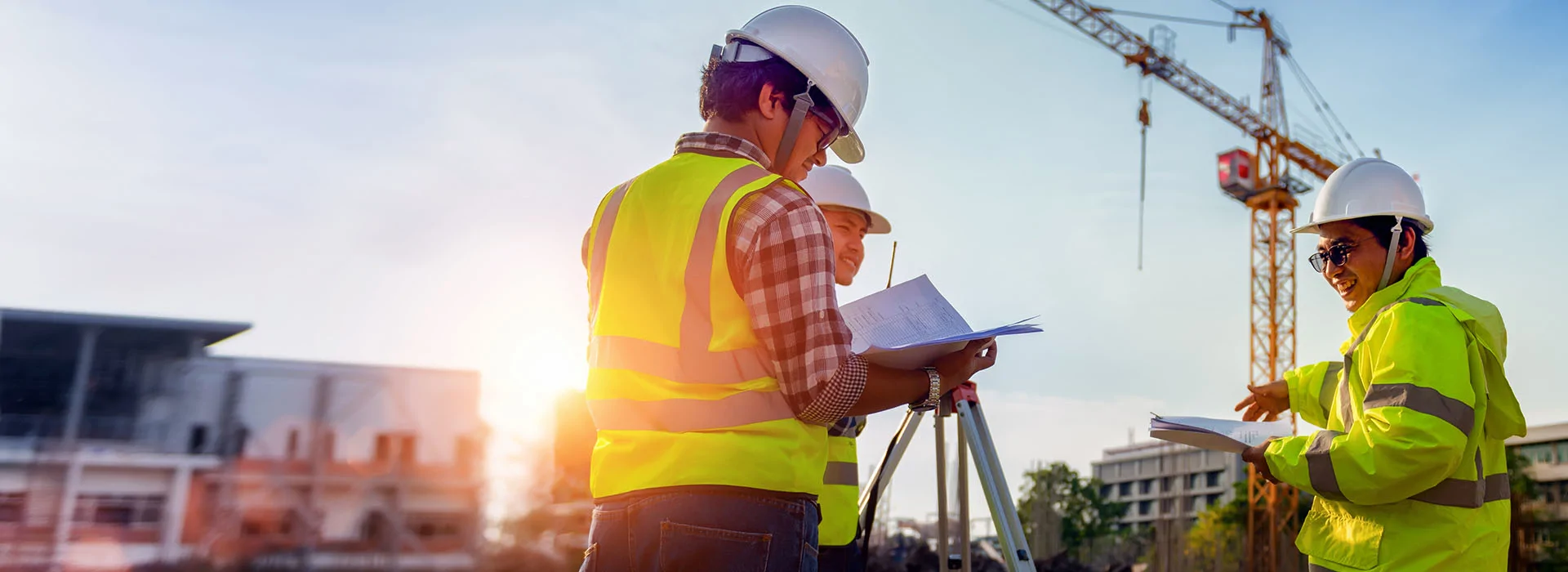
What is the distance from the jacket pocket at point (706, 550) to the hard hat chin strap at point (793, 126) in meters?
0.77

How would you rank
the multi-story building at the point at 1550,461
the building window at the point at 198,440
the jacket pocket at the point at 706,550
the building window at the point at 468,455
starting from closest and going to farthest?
the jacket pocket at the point at 706,550
the building window at the point at 468,455
the building window at the point at 198,440
the multi-story building at the point at 1550,461

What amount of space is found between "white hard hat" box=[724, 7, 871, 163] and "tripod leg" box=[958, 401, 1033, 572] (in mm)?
1610

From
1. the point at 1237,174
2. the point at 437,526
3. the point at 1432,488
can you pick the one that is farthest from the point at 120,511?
the point at 1237,174

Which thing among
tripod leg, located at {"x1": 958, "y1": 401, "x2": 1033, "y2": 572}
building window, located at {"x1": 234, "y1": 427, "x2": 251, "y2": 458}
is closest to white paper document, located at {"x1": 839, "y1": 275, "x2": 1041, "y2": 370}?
tripod leg, located at {"x1": 958, "y1": 401, "x2": 1033, "y2": 572}

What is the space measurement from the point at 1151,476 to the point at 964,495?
7662 cm

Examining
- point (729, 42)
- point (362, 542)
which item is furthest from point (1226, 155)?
point (729, 42)

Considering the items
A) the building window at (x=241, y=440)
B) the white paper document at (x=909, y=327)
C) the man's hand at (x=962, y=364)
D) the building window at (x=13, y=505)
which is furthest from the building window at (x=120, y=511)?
the man's hand at (x=962, y=364)

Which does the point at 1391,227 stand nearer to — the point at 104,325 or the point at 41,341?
the point at 104,325

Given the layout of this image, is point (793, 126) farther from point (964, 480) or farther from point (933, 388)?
point (964, 480)

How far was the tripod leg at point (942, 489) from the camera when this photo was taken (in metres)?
3.46

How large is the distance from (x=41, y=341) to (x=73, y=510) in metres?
8.01

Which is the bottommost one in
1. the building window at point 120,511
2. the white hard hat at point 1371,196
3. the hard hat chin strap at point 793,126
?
the building window at point 120,511

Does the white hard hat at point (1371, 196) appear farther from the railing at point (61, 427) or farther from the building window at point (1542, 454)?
the building window at point (1542, 454)

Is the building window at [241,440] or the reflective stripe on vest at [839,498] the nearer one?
the reflective stripe on vest at [839,498]
